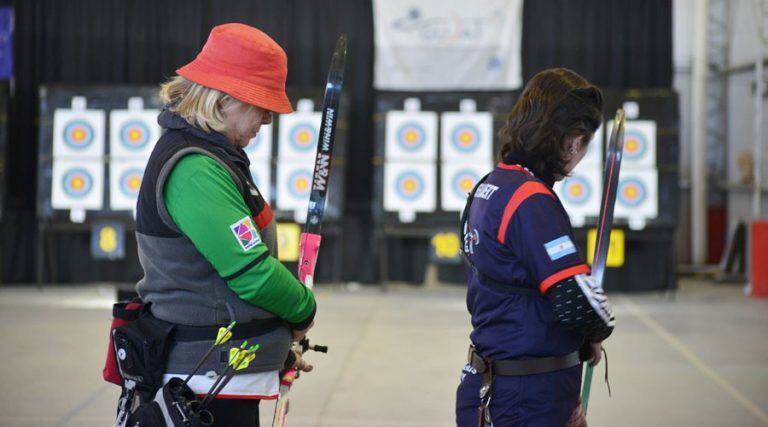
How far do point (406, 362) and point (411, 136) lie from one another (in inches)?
110

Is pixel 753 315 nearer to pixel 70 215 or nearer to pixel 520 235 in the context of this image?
pixel 70 215

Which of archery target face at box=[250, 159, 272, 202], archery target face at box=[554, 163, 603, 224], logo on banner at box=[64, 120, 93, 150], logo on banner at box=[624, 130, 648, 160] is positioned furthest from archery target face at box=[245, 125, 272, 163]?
logo on banner at box=[624, 130, 648, 160]

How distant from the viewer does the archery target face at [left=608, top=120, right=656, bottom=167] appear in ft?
23.7

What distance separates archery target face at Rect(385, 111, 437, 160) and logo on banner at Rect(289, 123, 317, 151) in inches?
21.5

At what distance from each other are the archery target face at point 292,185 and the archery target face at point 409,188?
56cm

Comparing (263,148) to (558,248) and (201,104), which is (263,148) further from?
(558,248)

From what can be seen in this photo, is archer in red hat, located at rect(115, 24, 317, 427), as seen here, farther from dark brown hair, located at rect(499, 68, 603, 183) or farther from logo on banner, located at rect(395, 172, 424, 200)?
logo on banner, located at rect(395, 172, 424, 200)

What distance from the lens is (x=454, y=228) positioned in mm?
7211

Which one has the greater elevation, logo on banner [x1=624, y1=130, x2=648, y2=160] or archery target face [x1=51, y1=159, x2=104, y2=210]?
logo on banner [x1=624, y1=130, x2=648, y2=160]

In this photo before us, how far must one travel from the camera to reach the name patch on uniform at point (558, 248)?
5.66 ft

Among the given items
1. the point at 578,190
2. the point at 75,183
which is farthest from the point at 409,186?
the point at 75,183

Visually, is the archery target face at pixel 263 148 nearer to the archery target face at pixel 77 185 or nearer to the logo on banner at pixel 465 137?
the archery target face at pixel 77 185

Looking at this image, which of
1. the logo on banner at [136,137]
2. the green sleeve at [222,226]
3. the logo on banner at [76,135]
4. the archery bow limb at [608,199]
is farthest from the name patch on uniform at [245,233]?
the logo on banner at [76,135]

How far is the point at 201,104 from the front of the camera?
1.75 metres
